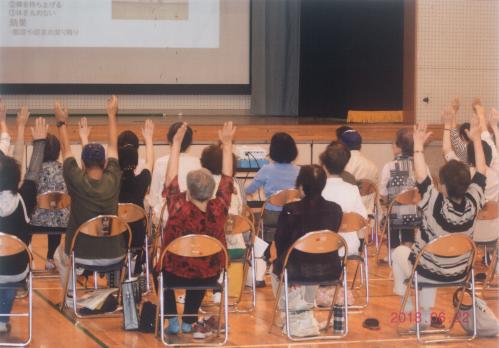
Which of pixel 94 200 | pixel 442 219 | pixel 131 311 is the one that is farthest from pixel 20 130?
pixel 442 219

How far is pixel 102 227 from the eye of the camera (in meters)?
5.57

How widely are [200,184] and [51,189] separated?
2.30 meters

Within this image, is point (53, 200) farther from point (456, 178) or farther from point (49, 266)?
point (456, 178)

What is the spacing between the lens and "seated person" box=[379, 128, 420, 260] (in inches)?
286

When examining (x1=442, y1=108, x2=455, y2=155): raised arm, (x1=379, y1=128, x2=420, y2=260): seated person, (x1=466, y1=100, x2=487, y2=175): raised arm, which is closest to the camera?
(x1=466, y1=100, x2=487, y2=175): raised arm

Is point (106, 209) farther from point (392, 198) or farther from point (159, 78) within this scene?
point (159, 78)

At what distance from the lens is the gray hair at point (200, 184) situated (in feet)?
16.7

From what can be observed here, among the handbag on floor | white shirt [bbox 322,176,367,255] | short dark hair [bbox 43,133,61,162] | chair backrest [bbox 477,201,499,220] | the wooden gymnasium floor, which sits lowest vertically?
the wooden gymnasium floor

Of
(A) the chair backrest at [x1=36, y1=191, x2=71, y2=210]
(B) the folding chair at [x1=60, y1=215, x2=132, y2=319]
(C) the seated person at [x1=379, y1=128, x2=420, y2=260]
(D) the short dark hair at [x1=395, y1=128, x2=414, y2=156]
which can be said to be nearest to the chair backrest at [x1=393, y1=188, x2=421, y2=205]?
(C) the seated person at [x1=379, y1=128, x2=420, y2=260]

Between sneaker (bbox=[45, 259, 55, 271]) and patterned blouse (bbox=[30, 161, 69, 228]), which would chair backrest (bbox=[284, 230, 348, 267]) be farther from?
sneaker (bbox=[45, 259, 55, 271])

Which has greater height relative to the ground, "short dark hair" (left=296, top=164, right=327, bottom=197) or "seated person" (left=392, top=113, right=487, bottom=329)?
"short dark hair" (left=296, top=164, right=327, bottom=197)

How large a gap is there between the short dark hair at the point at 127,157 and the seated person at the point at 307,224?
1606 mm

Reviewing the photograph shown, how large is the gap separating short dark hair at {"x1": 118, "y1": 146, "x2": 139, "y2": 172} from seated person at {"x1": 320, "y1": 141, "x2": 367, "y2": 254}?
1.40m

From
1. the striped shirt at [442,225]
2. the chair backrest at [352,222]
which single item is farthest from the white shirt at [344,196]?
the striped shirt at [442,225]
